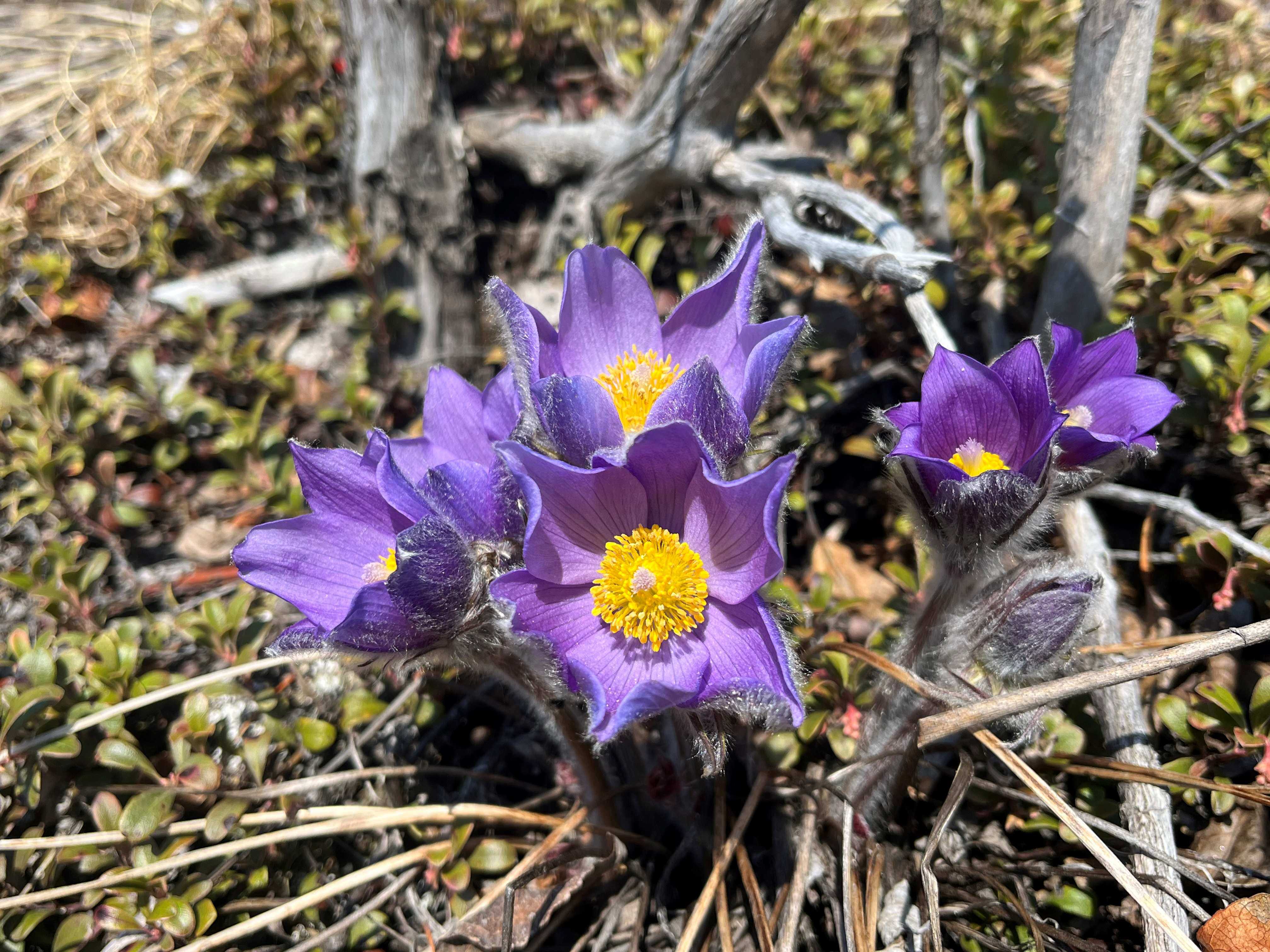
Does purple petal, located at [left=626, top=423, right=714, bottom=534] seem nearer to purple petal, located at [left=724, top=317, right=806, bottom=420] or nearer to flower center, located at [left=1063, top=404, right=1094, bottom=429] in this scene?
purple petal, located at [left=724, top=317, right=806, bottom=420]

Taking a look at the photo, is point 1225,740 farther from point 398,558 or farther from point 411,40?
point 411,40

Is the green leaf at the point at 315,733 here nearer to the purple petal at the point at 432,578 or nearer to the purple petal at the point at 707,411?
the purple petal at the point at 432,578

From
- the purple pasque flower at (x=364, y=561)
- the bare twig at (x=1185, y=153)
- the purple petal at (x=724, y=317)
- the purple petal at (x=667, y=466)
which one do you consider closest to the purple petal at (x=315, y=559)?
the purple pasque flower at (x=364, y=561)

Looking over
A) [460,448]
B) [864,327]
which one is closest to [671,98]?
[864,327]

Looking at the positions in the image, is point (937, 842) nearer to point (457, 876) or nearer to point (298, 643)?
point (457, 876)

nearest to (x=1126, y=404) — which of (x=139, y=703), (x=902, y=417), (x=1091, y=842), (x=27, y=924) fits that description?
(x=902, y=417)

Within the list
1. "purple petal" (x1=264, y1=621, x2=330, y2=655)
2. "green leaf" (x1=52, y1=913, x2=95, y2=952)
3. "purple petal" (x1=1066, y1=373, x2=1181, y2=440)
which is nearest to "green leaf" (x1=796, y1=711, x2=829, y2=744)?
"purple petal" (x1=1066, y1=373, x2=1181, y2=440)
